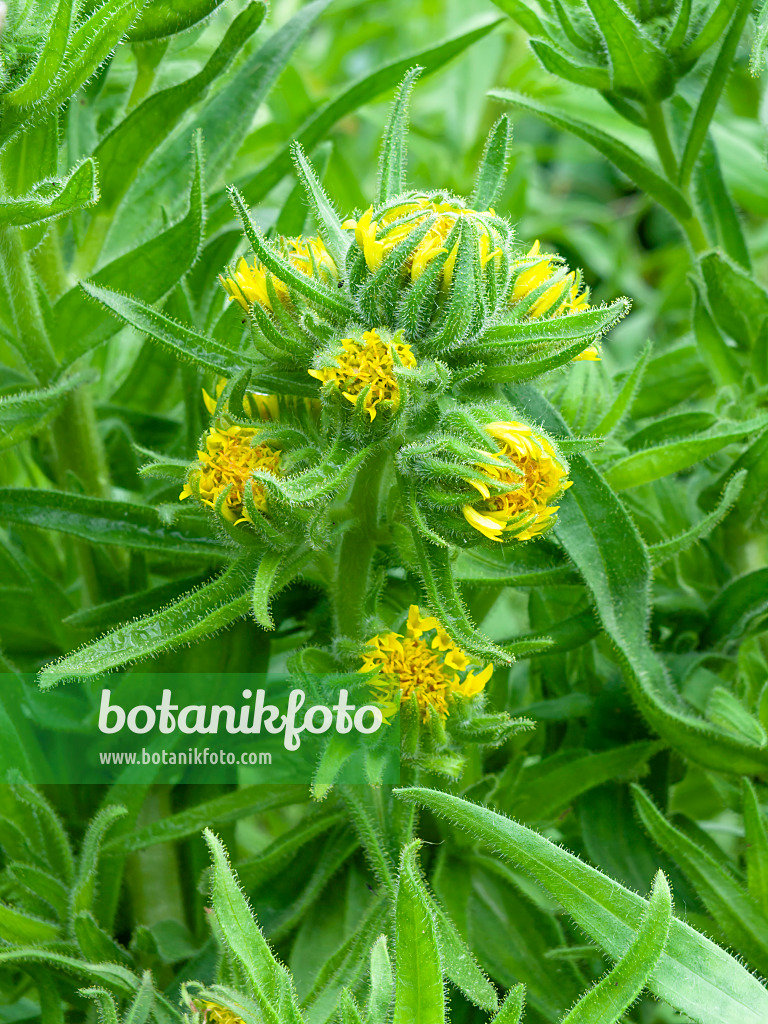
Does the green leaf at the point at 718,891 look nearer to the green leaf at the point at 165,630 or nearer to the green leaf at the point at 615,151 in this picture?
the green leaf at the point at 165,630

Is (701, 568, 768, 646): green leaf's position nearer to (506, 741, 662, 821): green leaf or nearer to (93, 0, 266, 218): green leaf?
(506, 741, 662, 821): green leaf

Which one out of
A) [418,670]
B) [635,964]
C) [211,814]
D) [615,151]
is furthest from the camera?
[615,151]

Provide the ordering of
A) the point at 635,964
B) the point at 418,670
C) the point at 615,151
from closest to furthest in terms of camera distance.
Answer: the point at 635,964
the point at 418,670
the point at 615,151

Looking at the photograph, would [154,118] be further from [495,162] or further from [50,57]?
[495,162]


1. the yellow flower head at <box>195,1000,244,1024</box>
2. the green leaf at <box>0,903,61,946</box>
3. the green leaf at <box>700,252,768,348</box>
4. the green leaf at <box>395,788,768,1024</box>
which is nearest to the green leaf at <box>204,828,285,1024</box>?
the yellow flower head at <box>195,1000,244,1024</box>

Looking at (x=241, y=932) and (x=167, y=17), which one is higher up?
(x=167, y=17)

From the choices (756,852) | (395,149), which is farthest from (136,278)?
(756,852)

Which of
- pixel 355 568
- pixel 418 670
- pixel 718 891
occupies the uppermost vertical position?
pixel 355 568

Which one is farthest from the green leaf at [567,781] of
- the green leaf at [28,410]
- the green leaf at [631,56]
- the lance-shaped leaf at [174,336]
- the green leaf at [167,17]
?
the green leaf at [167,17]
